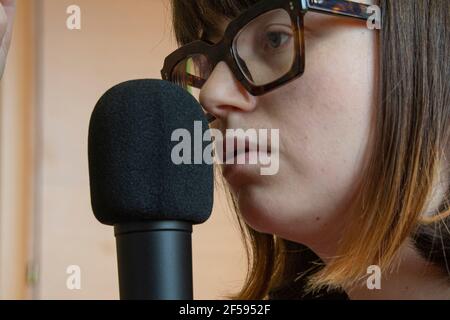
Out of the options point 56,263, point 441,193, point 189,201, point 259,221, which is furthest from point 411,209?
point 56,263

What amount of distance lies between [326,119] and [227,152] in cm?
11

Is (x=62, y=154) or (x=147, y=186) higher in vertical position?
(x=62, y=154)

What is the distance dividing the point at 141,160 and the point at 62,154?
3.99 feet

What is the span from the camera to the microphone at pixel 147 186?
0.41 m

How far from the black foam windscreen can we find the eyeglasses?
23cm

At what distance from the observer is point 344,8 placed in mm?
648

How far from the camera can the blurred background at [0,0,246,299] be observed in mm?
1537

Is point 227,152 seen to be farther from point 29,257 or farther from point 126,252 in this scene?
point 29,257

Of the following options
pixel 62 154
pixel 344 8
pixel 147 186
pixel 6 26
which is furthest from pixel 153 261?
pixel 62 154

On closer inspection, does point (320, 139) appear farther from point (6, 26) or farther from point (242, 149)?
point (6, 26)

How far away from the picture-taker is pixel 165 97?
434mm

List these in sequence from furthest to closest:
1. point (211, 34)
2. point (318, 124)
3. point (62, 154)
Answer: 1. point (62, 154)
2. point (211, 34)
3. point (318, 124)

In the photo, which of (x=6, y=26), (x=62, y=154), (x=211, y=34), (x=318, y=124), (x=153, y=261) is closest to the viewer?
(x=153, y=261)

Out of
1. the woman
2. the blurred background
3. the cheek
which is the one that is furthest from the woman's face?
the blurred background
